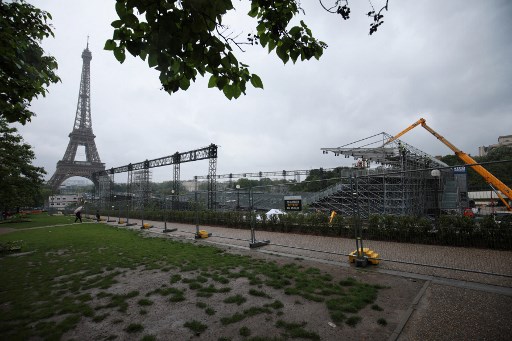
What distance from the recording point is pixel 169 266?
6844 millimetres

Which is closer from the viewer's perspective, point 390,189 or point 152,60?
point 152,60

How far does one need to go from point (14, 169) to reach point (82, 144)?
1977 inches

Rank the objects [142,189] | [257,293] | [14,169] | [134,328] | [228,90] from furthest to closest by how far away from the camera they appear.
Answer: [142,189] < [14,169] < [257,293] < [134,328] < [228,90]

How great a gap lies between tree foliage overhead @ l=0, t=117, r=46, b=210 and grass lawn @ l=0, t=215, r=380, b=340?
43.0ft

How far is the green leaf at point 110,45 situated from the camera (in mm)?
2692

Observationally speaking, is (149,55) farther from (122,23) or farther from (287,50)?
(287,50)

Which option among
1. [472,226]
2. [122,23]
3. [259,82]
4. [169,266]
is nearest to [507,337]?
[259,82]

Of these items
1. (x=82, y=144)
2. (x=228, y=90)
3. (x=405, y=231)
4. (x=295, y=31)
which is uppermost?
(x=82, y=144)

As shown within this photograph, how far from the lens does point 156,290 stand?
5016 mm

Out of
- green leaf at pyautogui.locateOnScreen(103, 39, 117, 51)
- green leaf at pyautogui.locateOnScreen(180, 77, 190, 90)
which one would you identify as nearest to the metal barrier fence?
green leaf at pyautogui.locateOnScreen(180, 77, 190, 90)

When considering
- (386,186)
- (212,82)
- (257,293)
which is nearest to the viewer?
(212,82)

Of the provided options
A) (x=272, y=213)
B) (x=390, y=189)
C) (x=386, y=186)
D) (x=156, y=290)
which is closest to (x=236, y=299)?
(x=156, y=290)

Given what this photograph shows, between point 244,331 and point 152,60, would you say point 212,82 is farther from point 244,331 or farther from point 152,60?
point 244,331

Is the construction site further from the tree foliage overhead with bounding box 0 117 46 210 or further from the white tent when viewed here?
the tree foliage overhead with bounding box 0 117 46 210
